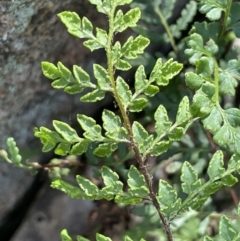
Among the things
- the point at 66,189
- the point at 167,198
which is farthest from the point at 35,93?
the point at 167,198

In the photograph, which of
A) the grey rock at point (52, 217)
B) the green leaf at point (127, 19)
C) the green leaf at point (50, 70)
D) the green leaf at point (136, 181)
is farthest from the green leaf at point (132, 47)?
the grey rock at point (52, 217)

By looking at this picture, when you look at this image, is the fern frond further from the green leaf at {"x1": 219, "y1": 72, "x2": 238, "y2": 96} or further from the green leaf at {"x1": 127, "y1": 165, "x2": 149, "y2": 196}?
the green leaf at {"x1": 127, "y1": 165, "x2": 149, "y2": 196}

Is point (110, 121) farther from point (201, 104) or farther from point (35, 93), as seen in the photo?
point (35, 93)

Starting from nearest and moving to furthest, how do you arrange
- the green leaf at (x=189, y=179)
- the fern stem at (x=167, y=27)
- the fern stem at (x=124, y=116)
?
the fern stem at (x=124, y=116) → the green leaf at (x=189, y=179) → the fern stem at (x=167, y=27)

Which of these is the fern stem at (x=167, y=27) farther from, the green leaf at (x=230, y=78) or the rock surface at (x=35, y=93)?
the green leaf at (x=230, y=78)

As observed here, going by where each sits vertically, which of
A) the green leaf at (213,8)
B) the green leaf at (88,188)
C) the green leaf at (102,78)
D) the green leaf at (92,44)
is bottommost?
the green leaf at (88,188)

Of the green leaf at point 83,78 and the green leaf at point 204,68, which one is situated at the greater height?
the green leaf at point 83,78

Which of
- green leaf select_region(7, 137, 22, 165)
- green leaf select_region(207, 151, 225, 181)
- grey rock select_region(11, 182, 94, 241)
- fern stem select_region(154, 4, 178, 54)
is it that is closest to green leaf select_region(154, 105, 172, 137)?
green leaf select_region(207, 151, 225, 181)
